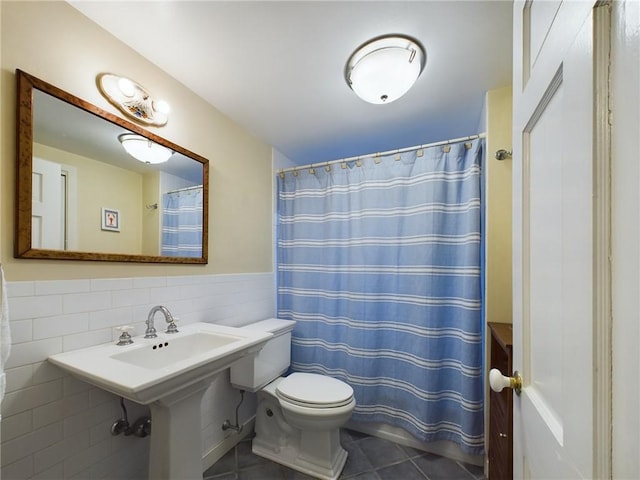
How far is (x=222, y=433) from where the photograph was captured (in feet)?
5.49

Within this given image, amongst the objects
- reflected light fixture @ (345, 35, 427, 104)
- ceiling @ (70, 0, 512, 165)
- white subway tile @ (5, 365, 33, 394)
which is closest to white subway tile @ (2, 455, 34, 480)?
white subway tile @ (5, 365, 33, 394)

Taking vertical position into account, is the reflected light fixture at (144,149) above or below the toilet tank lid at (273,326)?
above

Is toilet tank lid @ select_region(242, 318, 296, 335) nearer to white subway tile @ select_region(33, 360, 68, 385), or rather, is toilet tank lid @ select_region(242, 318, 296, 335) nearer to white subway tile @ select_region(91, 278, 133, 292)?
white subway tile @ select_region(91, 278, 133, 292)

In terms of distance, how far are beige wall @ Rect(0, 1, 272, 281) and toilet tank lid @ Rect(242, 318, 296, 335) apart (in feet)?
1.27

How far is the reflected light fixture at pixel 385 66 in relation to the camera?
1188mm

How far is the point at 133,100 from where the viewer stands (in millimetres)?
1251

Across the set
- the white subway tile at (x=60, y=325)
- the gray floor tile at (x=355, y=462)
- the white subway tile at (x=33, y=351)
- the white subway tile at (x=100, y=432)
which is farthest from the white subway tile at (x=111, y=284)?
the gray floor tile at (x=355, y=462)

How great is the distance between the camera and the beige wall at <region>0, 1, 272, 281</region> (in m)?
0.90

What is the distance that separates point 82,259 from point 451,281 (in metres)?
1.85

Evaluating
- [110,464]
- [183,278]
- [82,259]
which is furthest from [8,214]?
[110,464]

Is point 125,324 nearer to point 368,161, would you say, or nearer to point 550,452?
point 550,452

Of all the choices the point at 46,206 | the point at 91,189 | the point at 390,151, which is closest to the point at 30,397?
the point at 46,206

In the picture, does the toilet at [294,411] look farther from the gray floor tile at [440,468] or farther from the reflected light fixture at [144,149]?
the reflected light fixture at [144,149]

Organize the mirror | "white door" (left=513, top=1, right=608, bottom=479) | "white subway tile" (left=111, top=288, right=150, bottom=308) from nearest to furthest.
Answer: "white door" (left=513, top=1, right=608, bottom=479) < the mirror < "white subway tile" (left=111, top=288, right=150, bottom=308)
